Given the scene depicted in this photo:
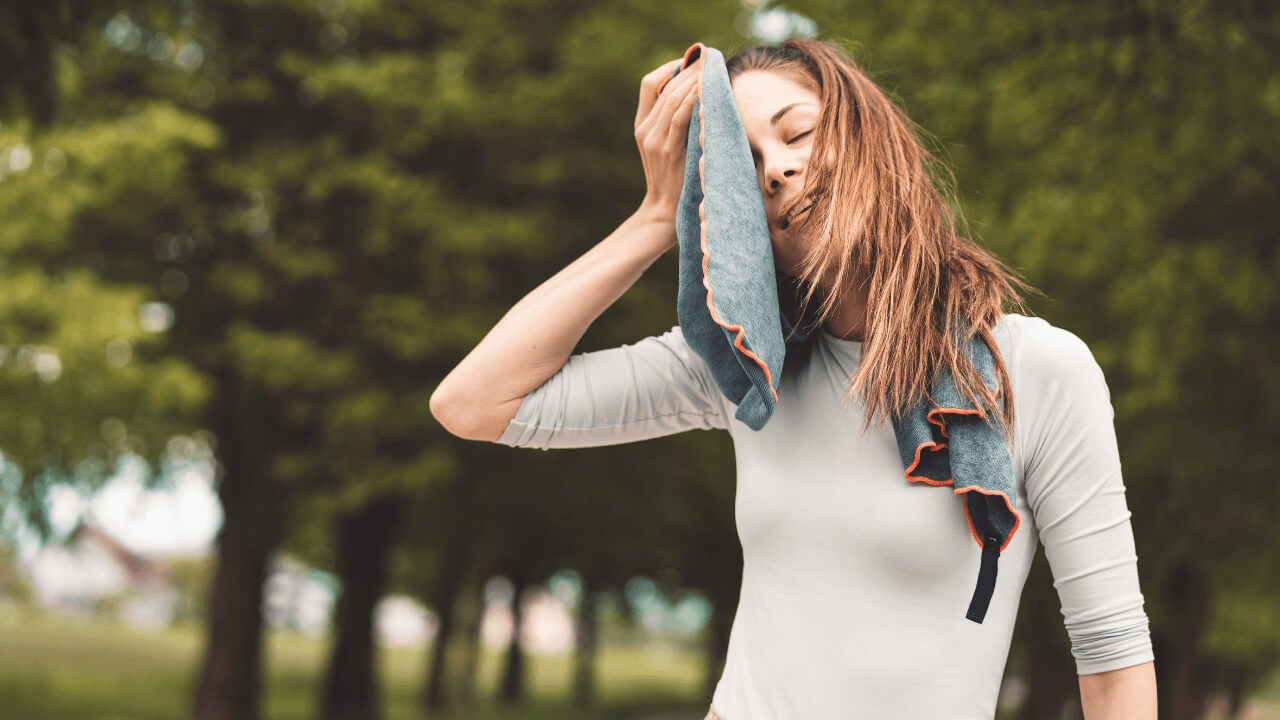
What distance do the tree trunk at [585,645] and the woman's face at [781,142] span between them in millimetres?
25594

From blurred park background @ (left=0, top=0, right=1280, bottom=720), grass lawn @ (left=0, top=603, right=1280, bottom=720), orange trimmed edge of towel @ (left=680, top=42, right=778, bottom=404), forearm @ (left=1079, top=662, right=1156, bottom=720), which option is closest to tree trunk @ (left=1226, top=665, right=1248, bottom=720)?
grass lawn @ (left=0, top=603, right=1280, bottom=720)

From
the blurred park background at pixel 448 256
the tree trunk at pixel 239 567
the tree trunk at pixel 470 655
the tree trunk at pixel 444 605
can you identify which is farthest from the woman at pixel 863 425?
the tree trunk at pixel 470 655

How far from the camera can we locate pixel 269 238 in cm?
1275

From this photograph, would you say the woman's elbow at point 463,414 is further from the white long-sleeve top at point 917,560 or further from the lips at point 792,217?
the lips at point 792,217

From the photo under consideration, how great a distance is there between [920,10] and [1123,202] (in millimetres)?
1987

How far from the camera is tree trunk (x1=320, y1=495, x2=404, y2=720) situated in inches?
635

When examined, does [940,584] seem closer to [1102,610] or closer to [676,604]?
[1102,610]

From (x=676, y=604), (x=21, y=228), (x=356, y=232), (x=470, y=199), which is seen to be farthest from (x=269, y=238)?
(x=676, y=604)

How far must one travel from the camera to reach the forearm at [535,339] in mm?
1857

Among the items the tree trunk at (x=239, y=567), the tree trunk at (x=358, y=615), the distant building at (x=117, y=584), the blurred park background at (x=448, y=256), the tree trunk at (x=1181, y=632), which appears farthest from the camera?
the distant building at (x=117, y=584)

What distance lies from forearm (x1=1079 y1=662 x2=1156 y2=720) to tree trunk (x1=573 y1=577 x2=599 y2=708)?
2566 centimetres

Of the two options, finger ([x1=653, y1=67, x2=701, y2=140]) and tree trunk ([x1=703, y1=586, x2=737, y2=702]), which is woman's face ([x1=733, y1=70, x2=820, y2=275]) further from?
tree trunk ([x1=703, y1=586, x2=737, y2=702])

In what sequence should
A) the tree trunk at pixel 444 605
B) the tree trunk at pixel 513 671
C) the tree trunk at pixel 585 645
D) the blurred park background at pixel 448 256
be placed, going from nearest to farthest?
the blurred park background at pixel 448 256 < the tree trunk at pixel 444 605 < the tree trunk at pixel 585 645 < the tree trunk at pixel 513 671

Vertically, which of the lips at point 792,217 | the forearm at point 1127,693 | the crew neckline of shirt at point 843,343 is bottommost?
the forearm at point 1127,693
